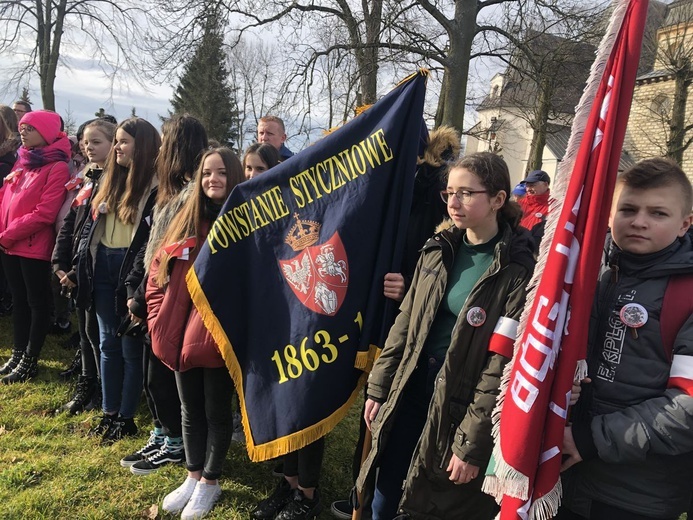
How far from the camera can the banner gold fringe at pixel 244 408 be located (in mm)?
2578

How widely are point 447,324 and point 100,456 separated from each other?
9.17ft

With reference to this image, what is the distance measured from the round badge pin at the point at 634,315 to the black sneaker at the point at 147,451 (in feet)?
10.2

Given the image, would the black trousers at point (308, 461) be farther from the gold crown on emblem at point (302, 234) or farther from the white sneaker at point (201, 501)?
the gold crown on emblem at point (302, 234)

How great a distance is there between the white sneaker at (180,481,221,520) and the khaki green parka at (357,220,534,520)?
1.21 m

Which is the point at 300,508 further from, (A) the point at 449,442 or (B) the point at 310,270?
(B) the point at 310,270

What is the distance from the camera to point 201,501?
2.89m

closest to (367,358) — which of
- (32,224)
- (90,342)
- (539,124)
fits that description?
(90,342)

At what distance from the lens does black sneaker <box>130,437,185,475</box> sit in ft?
10.8

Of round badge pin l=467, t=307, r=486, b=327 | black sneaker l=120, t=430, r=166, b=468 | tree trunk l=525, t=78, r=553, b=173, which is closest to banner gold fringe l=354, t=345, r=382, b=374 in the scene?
round badge pin l=467, t=307, r=486, b=327

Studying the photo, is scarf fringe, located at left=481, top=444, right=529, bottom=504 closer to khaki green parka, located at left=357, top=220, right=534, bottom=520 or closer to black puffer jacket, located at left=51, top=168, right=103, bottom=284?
khaki green parka, located at left=357, top=220, right=534, bottom=520

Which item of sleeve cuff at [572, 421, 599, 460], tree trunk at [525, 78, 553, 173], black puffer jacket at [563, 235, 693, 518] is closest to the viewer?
black puffer jacket at [563, 235, 693, 518]

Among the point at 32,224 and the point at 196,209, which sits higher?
the point at 196,209

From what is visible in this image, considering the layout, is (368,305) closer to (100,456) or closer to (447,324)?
(447,324)

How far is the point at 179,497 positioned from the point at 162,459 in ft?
1.66
